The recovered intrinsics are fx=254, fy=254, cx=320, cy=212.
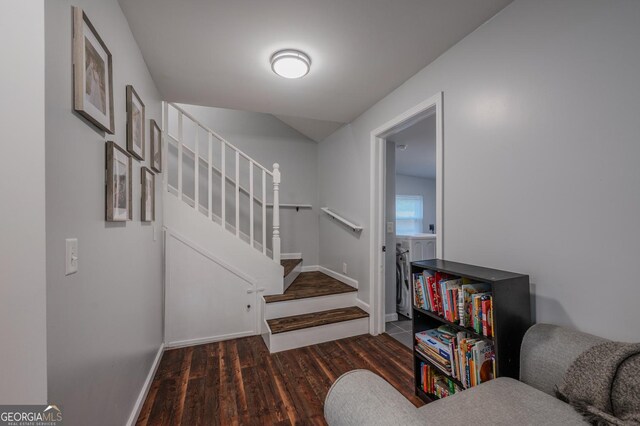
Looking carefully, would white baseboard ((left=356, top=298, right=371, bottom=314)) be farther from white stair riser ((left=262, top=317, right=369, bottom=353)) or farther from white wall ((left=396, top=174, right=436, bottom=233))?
white wall ((left=396, top=174, right=436, bottom=233))

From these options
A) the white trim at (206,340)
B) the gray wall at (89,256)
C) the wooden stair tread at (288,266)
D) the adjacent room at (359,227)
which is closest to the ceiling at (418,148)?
the adjacent room at (359,227)

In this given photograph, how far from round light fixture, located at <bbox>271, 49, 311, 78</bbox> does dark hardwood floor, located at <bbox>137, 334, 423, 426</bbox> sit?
2.30m

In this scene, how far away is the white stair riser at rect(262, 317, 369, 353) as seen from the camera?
7.64 feet

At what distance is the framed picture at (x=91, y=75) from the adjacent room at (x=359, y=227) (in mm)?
10

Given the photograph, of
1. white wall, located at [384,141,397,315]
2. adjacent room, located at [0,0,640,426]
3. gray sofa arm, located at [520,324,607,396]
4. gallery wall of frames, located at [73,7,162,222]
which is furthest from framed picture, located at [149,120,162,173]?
gray sofa arm, located at [520,324,607,396]

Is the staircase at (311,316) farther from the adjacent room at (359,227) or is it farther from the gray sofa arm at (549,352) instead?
the gray sofa arm at (549,352)

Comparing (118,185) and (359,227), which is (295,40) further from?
(359,227)

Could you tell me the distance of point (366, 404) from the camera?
2.54 feet

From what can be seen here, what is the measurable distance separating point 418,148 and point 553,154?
2993 mm

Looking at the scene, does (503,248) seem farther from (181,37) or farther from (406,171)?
(406,171)

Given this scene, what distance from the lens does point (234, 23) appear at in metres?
1.52

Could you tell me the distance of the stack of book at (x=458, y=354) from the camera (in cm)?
129

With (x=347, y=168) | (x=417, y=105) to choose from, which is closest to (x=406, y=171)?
(x=347, y=168)

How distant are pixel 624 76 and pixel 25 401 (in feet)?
7.52
